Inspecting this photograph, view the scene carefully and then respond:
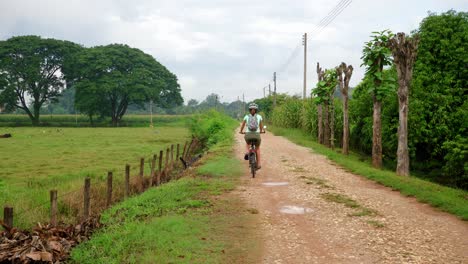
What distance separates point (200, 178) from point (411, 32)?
15.8 metres

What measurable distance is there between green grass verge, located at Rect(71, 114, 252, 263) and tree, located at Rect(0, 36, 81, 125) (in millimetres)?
60065

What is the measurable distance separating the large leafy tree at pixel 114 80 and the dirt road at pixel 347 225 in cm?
5633

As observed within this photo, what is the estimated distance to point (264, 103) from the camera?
6512 cm

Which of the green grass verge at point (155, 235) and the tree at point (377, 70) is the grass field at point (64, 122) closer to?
the tree at point (377, 70)

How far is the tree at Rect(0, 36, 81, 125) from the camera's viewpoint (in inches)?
2373

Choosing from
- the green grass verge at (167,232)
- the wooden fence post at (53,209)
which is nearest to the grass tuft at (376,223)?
the green grass verge at (167,232)

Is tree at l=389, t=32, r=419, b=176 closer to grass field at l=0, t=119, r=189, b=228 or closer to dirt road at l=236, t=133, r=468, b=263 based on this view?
dirt road at l=236, t=133, r=468, b=263

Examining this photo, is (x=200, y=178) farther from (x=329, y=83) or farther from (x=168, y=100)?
(x=168, y=100)

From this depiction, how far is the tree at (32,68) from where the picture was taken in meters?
60.3

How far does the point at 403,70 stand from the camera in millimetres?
13859

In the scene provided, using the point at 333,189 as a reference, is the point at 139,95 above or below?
above

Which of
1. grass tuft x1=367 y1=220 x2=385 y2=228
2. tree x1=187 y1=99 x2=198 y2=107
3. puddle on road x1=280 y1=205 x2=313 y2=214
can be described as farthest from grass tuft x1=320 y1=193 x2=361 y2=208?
tree x1=187 y1=99 x2=198 y2=107

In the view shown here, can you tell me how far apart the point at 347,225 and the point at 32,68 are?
64122 millimetres

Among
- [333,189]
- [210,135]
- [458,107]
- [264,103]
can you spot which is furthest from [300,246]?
[264,103]
